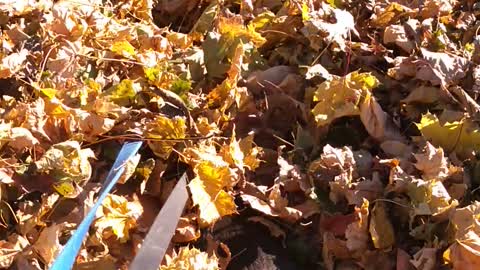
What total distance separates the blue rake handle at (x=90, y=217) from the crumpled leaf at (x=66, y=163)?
5 cm

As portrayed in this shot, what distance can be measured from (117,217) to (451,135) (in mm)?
697

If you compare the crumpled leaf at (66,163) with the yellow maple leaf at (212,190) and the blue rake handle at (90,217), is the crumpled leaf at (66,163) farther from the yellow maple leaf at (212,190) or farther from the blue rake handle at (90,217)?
the yellow maple leaf at (212,190)

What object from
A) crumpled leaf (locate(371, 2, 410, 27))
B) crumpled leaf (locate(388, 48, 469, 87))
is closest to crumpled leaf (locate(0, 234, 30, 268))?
crumpled leaf (locate(388, 48, 469, 87))

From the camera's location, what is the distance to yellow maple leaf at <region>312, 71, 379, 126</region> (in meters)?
1.62

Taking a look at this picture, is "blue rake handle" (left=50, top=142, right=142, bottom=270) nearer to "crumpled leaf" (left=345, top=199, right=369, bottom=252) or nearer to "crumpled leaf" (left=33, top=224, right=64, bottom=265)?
"crumpled leaf" (left=33, top=224, right=64, bottom=265)

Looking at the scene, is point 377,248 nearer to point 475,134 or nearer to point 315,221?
point 315,221

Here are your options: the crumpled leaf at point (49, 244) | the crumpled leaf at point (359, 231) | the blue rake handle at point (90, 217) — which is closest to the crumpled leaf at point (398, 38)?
the crumpled leaf at point (359, 231)

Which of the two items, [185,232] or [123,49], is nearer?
[185,232]

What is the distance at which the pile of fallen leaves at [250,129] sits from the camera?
1.38m

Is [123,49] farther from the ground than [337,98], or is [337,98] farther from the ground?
[123,49]

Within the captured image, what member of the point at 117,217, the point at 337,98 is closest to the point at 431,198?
the point at 337,98

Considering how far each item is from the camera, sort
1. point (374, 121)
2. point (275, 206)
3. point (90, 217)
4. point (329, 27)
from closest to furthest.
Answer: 1. point (90, 217)
2. point (275, 206)
3. point (374, 121)
4. point (329, 27)

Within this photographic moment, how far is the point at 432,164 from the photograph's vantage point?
4.85 ft

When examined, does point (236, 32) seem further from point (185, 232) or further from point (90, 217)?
point (90, 217)
